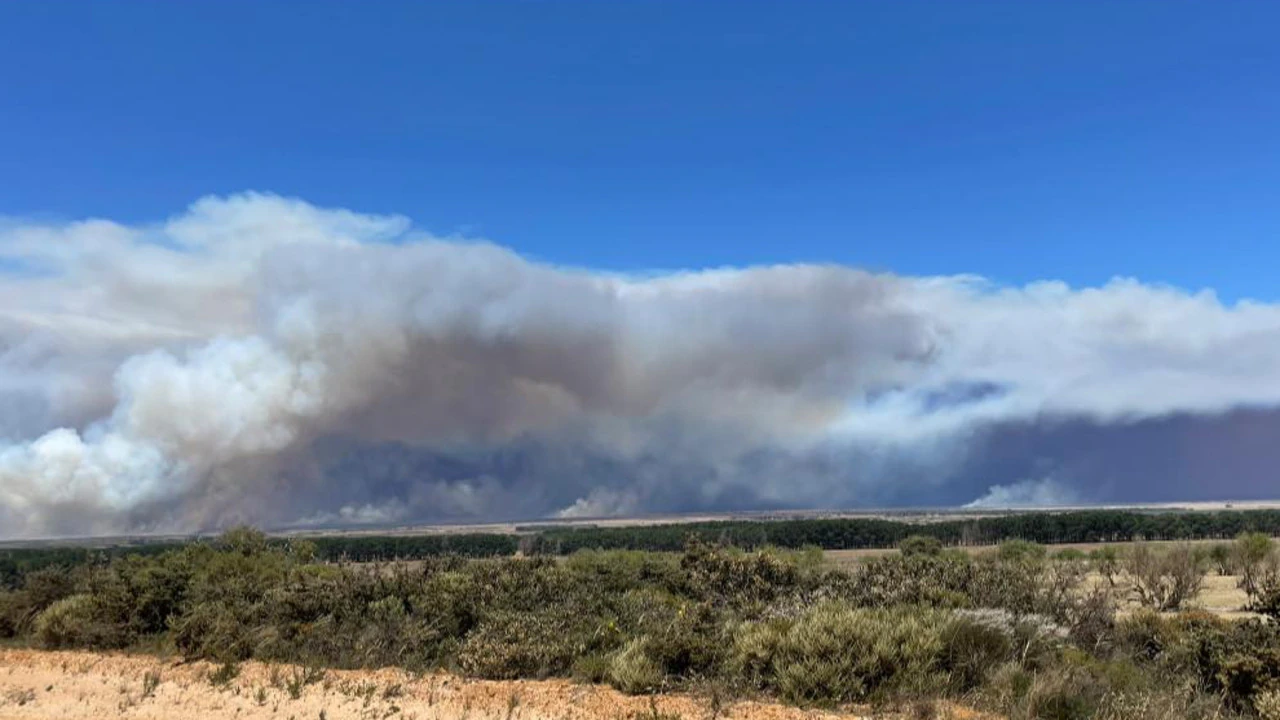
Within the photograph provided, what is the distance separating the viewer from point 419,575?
22.3 m

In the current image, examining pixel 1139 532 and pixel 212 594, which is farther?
pixel 1139 532

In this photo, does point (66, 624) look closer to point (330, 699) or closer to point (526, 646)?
point (330, 699)

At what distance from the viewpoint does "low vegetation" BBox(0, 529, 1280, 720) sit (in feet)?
43.4

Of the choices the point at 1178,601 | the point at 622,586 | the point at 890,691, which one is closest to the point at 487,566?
the point at 622,586

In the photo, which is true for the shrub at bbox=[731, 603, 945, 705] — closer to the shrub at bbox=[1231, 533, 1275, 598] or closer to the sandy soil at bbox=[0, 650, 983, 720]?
the sandy soil at bbox=[0, 650, 983, 720]

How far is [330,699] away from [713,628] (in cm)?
694

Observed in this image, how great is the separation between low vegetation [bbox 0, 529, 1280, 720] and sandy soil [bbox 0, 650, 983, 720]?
1.32ft

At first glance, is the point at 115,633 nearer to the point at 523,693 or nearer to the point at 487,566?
the point at 487,566

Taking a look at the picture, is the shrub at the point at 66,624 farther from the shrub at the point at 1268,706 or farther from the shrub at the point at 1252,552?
the shrub at the point at 1252,552


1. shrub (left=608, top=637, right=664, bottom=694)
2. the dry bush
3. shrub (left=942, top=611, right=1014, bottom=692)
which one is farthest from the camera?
the dry bush

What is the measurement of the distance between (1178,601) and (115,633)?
3505 centimetres

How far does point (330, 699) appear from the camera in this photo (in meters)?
14.2

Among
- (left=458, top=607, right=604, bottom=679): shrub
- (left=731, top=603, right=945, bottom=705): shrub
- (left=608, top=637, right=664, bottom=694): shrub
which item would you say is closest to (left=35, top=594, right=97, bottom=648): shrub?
(left=458, top=607, right=604, bottom=679): shrub

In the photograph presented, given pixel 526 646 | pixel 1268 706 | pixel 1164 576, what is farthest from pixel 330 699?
pixel 1164 576
